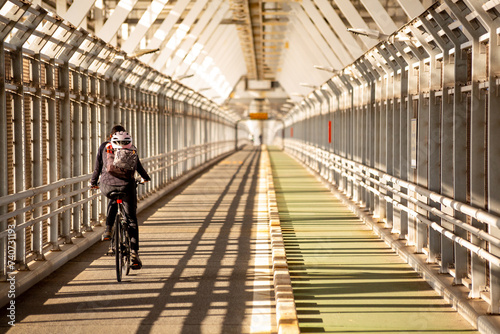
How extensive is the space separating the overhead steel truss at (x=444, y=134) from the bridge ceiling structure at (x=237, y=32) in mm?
1626

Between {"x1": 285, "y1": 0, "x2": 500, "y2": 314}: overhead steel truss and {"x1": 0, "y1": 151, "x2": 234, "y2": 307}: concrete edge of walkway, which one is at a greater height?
{"x1": 285, "y1": 0, "x2": 500, "y2": 314}: overhead steel truss

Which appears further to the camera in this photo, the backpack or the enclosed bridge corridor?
the backpack

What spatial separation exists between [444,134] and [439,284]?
1816mm

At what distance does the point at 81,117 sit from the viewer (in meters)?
13.5

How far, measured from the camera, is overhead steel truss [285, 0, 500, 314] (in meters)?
7.08

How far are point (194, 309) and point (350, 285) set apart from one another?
2127 mm

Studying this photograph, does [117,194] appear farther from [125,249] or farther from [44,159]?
[44,159]

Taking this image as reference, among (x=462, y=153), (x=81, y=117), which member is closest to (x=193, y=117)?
(x=81, y=117)

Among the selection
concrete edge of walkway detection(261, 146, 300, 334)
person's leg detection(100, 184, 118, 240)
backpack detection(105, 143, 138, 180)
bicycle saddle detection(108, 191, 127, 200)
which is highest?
backpack detection(105, 143, 138, 180)

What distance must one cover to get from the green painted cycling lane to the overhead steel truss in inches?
17.2

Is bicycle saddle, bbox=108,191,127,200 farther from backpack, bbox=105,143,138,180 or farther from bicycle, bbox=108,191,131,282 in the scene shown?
backpack, bbox=105,143,138,180

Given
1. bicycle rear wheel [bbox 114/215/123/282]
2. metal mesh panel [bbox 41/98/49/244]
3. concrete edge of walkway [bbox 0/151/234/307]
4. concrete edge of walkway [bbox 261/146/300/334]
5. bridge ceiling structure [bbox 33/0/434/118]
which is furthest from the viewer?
bridge ceiling structure [bbox 33/0/434/118]

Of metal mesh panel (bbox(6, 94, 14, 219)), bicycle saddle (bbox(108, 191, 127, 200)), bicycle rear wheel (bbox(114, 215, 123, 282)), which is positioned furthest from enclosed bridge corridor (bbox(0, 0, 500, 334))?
bicycle saddle (bbox(108, 191, 127, 200))

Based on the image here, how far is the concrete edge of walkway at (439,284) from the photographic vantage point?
659 cm
